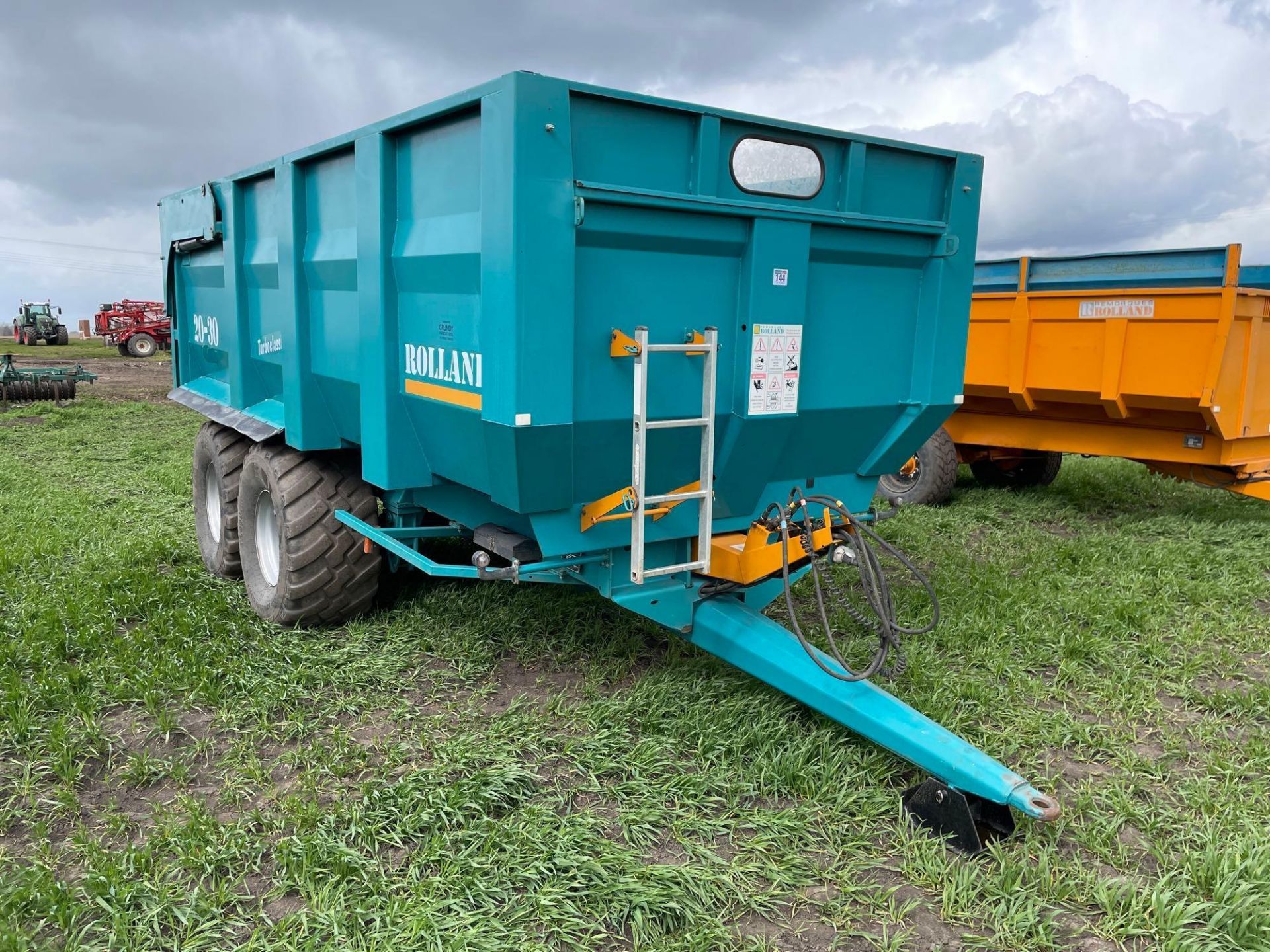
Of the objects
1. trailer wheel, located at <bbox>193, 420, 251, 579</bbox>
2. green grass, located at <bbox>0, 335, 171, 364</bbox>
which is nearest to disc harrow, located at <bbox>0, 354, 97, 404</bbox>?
green grass, located at <bbox>0, 335, 171, 364</bbox>

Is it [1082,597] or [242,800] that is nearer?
[242,800]

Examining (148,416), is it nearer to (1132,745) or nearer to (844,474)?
(844,474)

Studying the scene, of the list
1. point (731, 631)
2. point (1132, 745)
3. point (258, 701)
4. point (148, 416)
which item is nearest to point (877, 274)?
point (731, 631)

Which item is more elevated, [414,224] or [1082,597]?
[414,224]

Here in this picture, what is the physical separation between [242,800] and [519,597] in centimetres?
204

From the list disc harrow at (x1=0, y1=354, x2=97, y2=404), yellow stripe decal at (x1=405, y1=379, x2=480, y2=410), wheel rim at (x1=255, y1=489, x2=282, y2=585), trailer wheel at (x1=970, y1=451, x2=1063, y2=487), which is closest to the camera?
yellow stripe decal at (x1=405, y1=379, x2=480, y2=410)

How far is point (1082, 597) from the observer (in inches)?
208

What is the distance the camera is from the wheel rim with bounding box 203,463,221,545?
5.95 m

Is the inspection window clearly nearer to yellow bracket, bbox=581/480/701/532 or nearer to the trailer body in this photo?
yellow bracket, bbox=581/480/701/532

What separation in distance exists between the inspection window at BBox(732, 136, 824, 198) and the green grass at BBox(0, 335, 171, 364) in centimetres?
2635

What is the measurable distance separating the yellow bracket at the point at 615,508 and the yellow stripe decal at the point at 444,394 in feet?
1.85

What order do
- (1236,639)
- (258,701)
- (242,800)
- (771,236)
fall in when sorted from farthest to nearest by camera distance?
(1236,639) → (258,701) → (771,236) → (242,800)

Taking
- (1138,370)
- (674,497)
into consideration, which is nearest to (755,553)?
(674,497)

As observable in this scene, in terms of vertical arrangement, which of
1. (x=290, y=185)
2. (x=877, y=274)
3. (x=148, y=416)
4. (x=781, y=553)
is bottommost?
(x=148, y=416)
